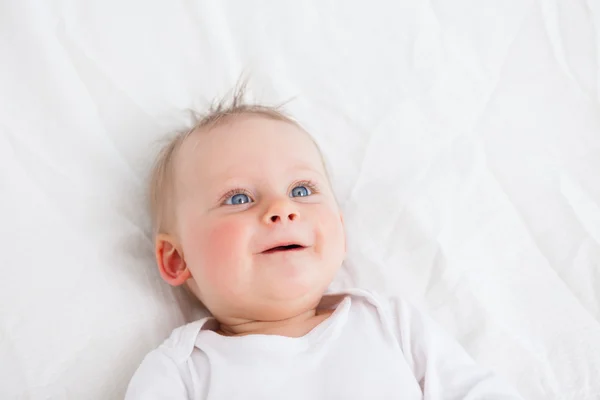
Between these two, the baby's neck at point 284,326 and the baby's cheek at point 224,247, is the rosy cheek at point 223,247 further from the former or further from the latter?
the baby's neck at point 284,326

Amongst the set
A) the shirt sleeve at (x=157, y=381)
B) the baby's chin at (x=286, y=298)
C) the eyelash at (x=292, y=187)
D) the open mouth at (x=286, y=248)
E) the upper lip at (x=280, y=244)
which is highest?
the eyelash at (x=292, y=187)

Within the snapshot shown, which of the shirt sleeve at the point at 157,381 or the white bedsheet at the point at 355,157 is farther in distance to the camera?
the white bedsheet at the point at 355,157

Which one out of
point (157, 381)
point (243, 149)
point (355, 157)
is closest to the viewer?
point (157, 381)

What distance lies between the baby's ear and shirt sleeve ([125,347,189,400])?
131 millimetres

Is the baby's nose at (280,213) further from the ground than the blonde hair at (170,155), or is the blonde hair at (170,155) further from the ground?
the blonde hair at (170,155)

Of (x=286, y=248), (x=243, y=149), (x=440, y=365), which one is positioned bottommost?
(x=440, y=365)

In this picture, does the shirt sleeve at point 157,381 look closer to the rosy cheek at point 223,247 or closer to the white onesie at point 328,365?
the white onesie at point 328,365

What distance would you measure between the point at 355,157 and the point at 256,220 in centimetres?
33

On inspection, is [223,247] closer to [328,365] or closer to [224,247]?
[224,247]

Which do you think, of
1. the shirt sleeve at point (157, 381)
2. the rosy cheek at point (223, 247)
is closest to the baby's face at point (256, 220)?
the rosy cheek at point (223, 247)

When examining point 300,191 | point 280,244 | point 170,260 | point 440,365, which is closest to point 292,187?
point 300,191

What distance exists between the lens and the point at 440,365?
1.05m

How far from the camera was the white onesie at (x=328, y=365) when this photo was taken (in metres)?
0.98

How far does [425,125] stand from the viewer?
131 centimetres
